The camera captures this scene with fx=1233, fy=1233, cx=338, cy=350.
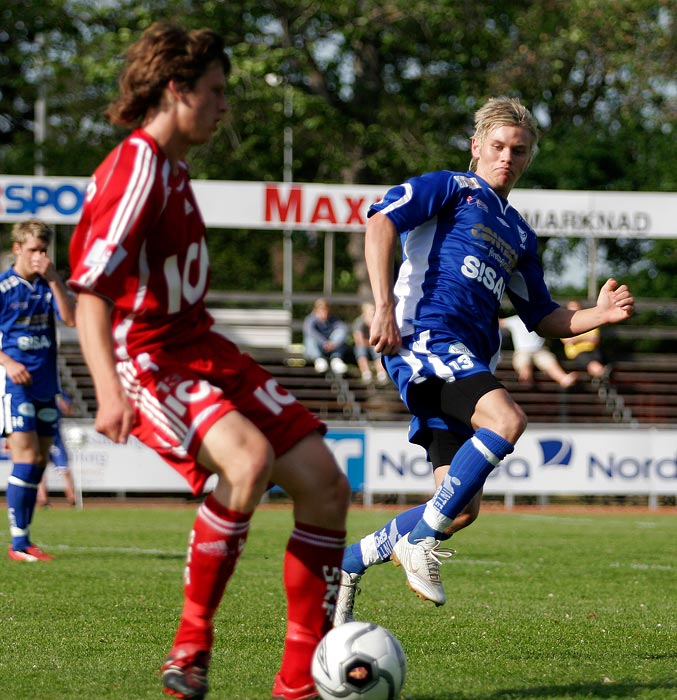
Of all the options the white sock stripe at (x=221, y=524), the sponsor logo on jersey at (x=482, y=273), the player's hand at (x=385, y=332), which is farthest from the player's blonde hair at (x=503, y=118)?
the white sock stripe at (x=221, y=524)

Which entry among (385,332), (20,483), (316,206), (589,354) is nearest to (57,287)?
(20,483)

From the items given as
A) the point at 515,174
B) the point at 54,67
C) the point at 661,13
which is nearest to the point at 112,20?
the point at 54,67

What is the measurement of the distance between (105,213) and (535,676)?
2.41m

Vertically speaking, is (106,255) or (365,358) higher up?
(106,255)

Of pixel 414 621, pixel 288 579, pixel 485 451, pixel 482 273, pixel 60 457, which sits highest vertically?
pixel 482 273

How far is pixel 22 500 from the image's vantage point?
9.36m

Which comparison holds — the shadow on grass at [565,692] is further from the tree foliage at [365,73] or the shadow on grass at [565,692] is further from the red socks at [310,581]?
the tree foliage at [365,73]

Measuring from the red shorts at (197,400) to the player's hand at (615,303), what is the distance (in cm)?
203

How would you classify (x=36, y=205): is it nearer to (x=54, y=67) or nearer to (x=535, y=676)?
(x=54, y=67)

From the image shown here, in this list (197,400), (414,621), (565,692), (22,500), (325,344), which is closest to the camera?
(197,400)

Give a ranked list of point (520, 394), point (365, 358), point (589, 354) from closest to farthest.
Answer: point (520, 394) < point (365, 358) < point (589, 354)

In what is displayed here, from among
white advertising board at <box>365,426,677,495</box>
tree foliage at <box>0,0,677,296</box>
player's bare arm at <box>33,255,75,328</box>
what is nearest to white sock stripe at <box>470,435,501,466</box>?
player's bare arm at <box>33,255,75,328</box>

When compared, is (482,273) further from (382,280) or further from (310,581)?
(310,581)

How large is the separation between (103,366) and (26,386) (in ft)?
18.8
